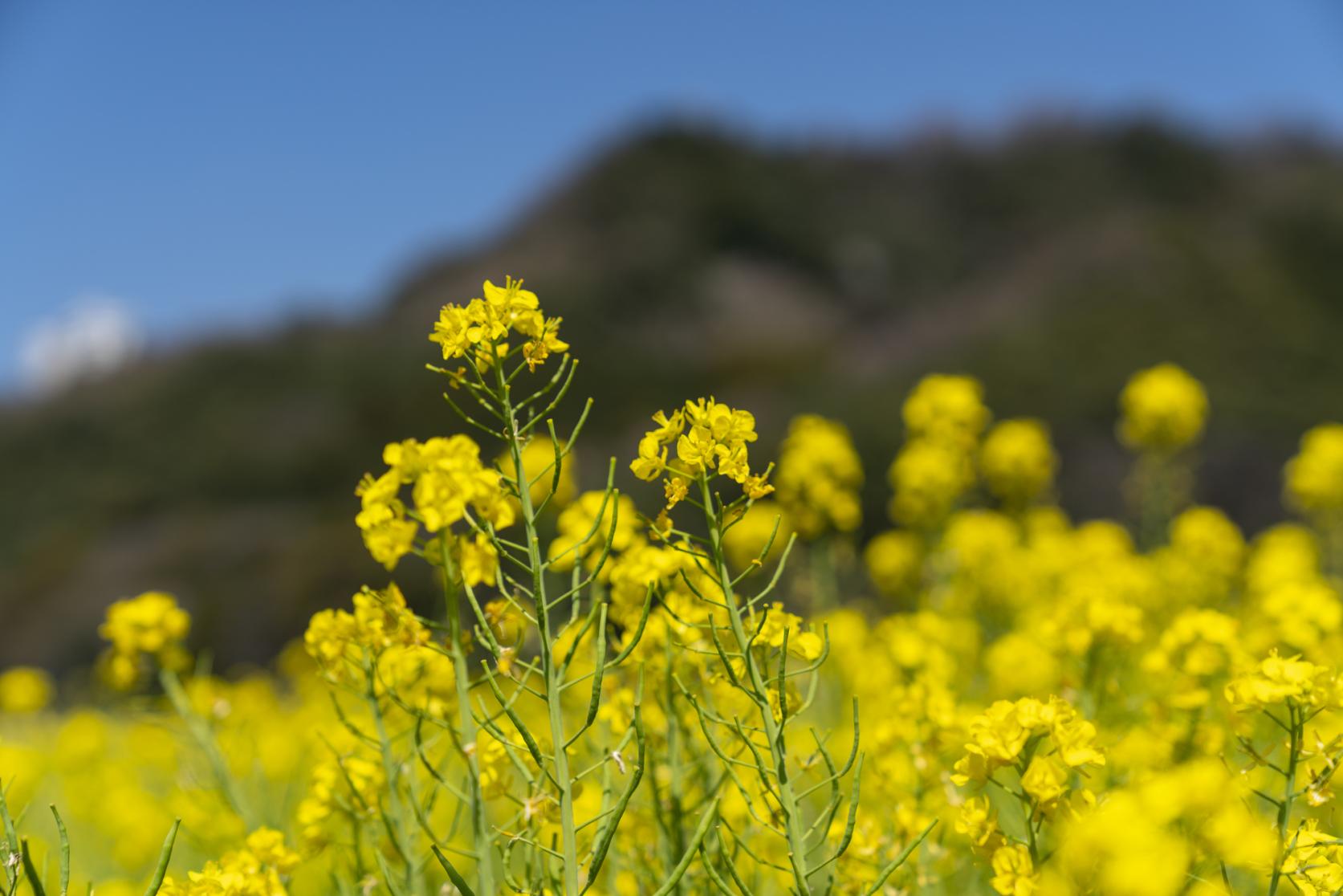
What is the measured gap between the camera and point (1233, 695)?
4.78 ft

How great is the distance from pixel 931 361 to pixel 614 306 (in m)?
7.65

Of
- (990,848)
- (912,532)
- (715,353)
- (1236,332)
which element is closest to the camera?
(990,848)

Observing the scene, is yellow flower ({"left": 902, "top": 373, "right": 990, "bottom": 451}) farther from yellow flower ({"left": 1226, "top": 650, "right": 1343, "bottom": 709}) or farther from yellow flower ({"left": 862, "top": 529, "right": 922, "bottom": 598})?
yellow flower ({"left": 1226, "top": 650, "right": 1343, "bottom": 709})

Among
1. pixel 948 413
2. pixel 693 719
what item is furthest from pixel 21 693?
pixel 948 413

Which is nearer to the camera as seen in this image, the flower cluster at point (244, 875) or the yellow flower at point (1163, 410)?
the flower cluster at point (244, 875)

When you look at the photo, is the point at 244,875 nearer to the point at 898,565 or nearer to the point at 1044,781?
the point at 1044,781

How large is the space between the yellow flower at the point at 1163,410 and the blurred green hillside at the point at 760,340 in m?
5.31

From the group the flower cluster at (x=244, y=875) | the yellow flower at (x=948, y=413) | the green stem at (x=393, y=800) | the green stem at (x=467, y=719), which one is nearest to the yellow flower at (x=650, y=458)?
the green stem at (x=467, y=719)

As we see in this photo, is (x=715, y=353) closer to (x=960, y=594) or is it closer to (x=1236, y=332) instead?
(x=1236, y=332)

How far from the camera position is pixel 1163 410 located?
487cm

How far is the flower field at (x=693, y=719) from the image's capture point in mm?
1303

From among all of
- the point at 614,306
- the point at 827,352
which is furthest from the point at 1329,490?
the point at 614,306

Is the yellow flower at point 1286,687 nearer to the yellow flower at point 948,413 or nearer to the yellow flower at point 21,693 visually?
the yellow flower at point 948,413

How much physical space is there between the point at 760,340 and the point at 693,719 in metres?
16.4
